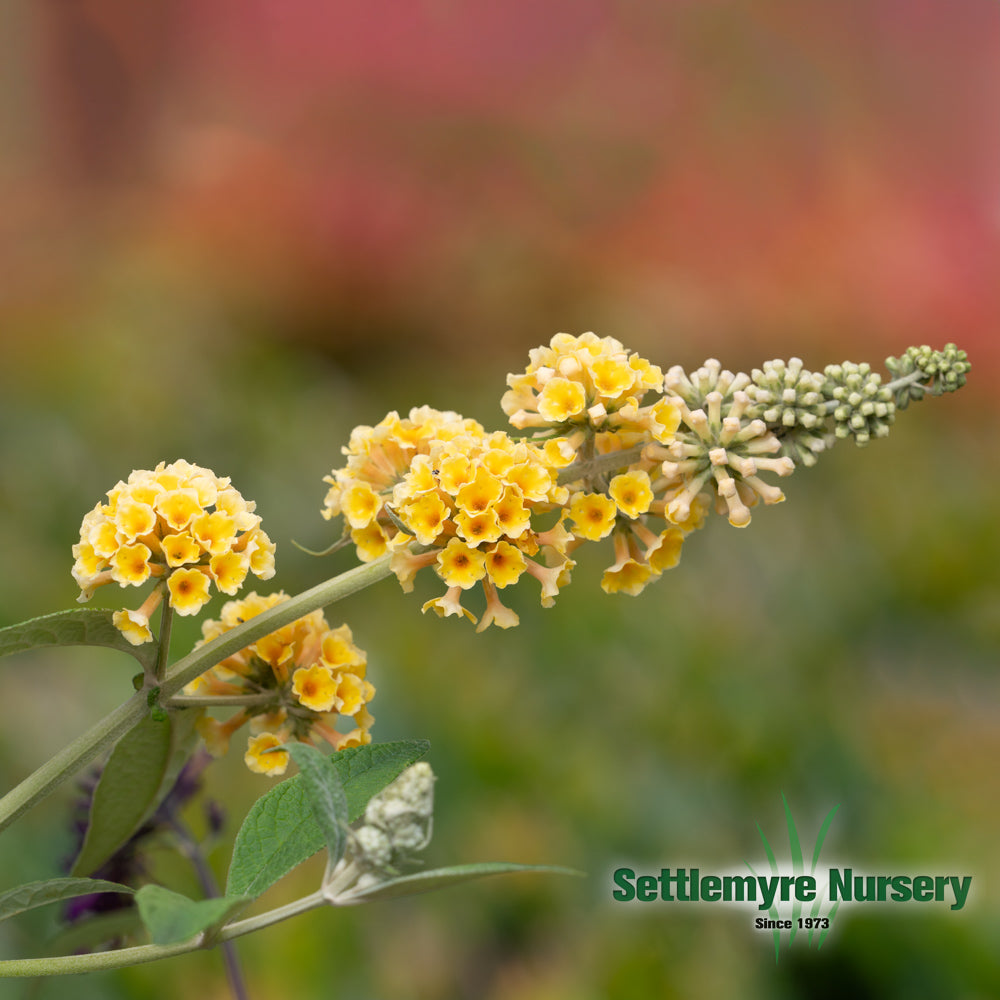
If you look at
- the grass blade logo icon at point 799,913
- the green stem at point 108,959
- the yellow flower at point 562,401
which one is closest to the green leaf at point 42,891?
the green stem at point 108,959

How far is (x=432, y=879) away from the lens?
32 centimetres

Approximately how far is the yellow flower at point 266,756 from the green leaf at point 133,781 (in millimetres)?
28

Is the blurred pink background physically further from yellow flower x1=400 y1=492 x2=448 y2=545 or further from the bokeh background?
yellow flower x1=400 y1=492 x2=448 y2=545

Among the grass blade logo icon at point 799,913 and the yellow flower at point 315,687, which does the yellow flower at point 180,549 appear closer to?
the yellow flower at point 315,687

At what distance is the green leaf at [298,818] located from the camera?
370 mm

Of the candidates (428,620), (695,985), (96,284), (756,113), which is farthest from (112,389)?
(756,113)

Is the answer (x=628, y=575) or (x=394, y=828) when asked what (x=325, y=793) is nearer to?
(x=394, y=828)

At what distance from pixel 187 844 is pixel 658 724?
0.74 m

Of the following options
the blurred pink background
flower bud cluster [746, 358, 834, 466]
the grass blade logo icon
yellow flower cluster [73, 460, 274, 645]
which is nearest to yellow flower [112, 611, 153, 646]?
yellow flower cluster [73, 460, 274, 645]

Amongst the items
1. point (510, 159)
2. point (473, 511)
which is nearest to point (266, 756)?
point (473, 511)

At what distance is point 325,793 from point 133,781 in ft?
0.42

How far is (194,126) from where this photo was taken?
7.30 feet

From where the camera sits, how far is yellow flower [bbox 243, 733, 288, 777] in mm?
416

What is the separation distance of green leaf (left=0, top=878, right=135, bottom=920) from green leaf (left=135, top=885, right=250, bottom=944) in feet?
0.13
